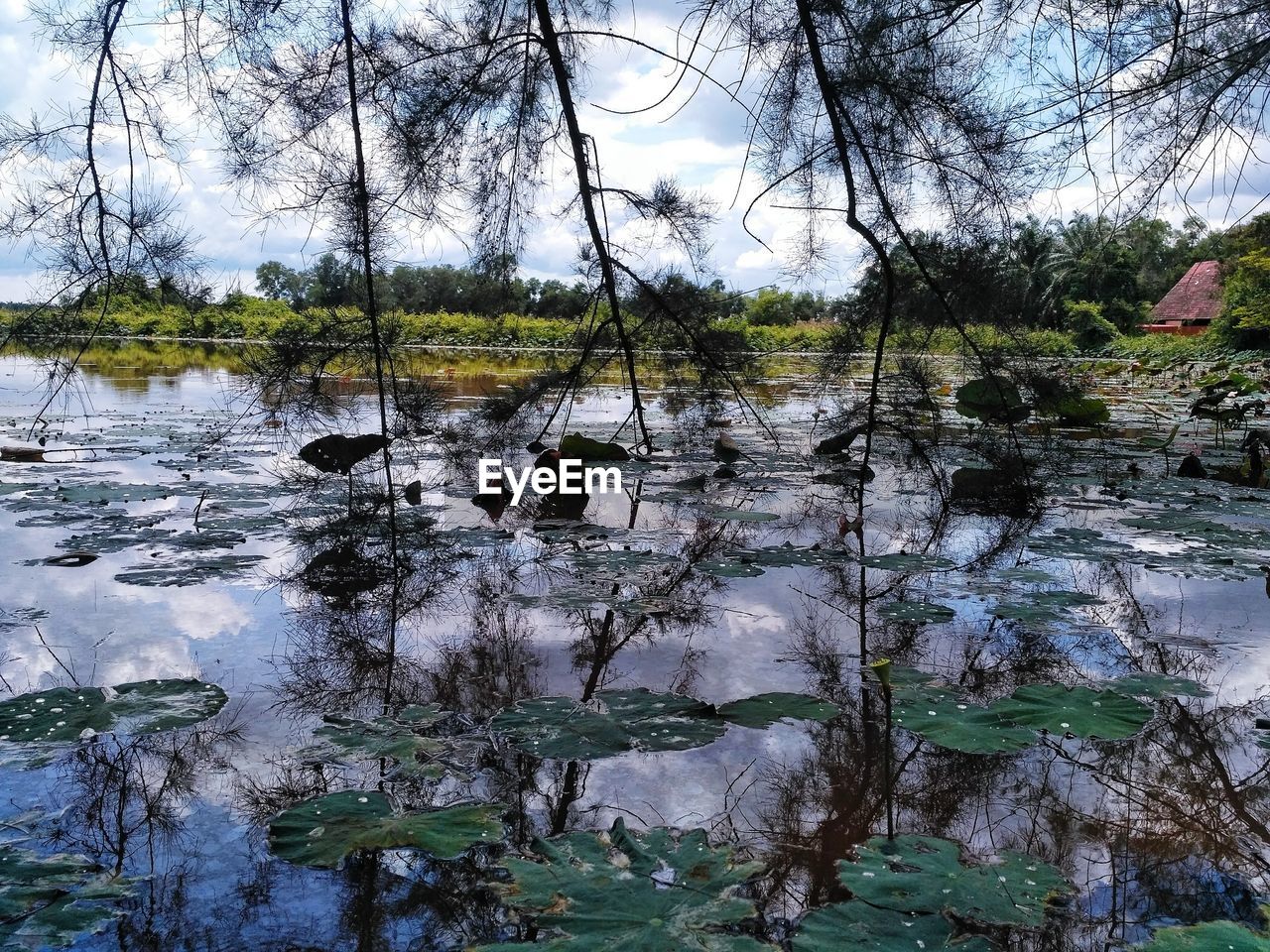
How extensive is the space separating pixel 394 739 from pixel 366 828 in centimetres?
30

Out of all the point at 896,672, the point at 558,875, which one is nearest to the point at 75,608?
the point at 558,875

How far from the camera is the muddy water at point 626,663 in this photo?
1180 mm

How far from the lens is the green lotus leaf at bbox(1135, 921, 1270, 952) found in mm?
976

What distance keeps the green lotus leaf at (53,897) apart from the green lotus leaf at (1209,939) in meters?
1.14

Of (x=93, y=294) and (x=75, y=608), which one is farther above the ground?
(x=93, y=294)

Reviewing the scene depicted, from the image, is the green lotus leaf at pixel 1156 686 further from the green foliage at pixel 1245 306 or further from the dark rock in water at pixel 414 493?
→ the green foliage at pixel 1245 306

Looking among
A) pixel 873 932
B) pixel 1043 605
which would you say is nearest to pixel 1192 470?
pixel 1043 605

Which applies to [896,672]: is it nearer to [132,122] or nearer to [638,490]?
[638,490]

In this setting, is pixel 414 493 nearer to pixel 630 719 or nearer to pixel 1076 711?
pixel 630 719

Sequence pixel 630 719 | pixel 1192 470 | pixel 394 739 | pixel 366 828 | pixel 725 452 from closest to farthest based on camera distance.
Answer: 1. pixel 366 828
2. pixel 394 739
3. pixel 630 719
4. pixel 1192 470
5. pixel 725 452

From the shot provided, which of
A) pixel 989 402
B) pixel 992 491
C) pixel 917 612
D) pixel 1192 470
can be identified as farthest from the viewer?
pixel 989 402

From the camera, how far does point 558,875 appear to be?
3.67 ft

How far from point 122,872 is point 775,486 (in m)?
3.52

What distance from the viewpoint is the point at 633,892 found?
1085 mm
